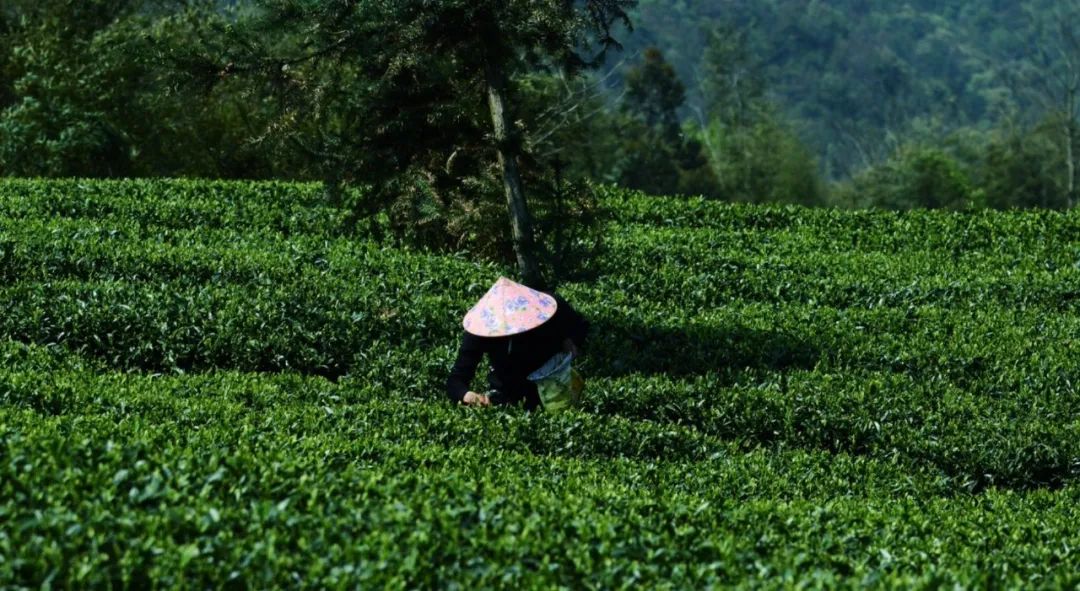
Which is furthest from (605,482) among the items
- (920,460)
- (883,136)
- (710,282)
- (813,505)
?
(883,136)

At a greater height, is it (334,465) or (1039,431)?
(334,465)

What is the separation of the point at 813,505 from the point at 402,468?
9.28ft

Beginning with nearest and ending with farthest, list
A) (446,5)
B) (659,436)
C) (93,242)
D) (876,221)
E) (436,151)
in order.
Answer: (659,436)
(446,5)
(436,151)
(93,242)
(876,221)

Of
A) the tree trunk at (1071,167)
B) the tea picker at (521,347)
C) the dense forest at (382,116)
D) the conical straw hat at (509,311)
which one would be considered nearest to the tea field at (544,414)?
the tea picker at (521,347)

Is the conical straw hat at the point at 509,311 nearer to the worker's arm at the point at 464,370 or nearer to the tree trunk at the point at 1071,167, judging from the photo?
the worker's arm at the point at 464,370

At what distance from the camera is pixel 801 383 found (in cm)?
1413

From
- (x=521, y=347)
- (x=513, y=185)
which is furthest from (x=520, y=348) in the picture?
(x=513, y=185)

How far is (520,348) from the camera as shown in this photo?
11031 millimetres

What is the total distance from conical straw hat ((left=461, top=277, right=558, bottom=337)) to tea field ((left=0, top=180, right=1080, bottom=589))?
0.89m

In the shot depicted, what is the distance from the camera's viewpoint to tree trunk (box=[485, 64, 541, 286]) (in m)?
14.1

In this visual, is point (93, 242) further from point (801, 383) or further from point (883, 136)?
point (883, 136)

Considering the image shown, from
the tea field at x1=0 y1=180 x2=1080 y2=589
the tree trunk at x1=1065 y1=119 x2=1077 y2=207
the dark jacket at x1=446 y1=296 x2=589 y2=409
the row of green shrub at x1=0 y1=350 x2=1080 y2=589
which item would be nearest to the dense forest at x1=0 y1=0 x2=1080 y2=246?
the tree trunk at x1=1065 y1=119 x2=1077 y2=207

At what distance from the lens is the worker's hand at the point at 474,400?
1103 cm

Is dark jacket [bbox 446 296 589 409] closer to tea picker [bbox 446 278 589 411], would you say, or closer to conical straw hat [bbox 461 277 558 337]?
tea picker [bbox 446 278 589 411]
